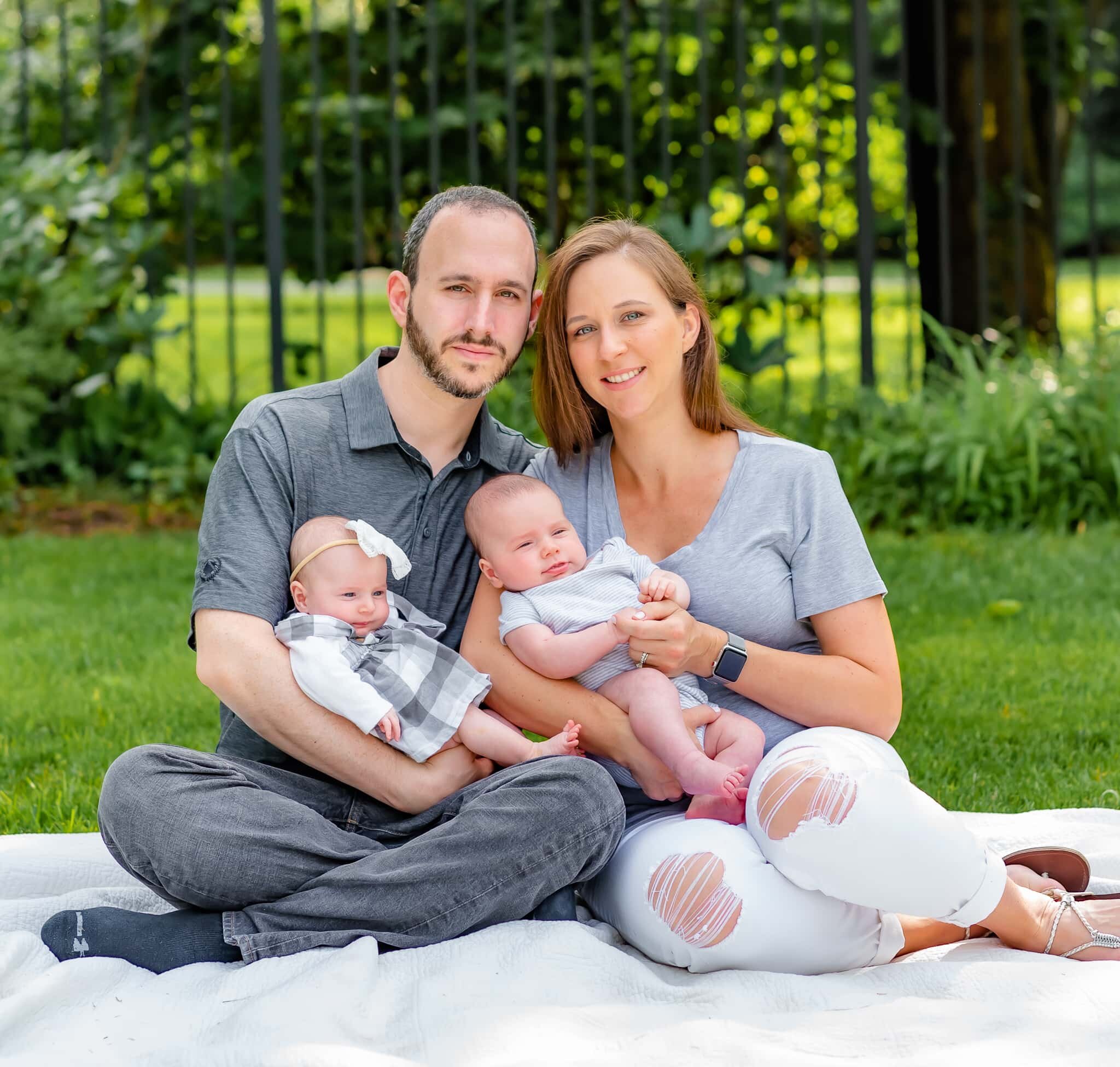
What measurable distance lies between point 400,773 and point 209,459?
4.17 meters

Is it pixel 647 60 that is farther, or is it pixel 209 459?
pixel 647 60

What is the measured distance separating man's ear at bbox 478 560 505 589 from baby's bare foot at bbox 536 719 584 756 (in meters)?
0.31

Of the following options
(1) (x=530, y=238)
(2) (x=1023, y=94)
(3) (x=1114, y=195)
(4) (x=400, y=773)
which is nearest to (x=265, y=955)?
(4) (x=400, y=773)

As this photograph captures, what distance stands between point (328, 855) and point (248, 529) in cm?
59

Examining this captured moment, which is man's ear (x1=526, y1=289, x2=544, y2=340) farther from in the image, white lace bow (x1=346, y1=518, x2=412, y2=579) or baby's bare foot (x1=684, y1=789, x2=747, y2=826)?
baby's bare foot (x1=684, y1=789, x2=747, y2=826)

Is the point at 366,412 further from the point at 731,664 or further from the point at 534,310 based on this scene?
the point at 731,664

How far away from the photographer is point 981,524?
5.67 m

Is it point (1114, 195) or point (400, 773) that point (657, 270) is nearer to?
point (400, 773)

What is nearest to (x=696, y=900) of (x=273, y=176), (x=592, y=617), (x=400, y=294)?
(x=592, y=617)

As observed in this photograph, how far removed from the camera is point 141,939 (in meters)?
2.31

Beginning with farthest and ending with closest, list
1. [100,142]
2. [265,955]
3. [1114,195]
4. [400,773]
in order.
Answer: [1114,195] → [100,142] → [400,773] → [265,955]

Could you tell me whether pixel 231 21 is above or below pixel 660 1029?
above

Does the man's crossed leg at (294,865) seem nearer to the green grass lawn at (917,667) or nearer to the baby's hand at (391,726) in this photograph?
the baby's hand at (391,726)

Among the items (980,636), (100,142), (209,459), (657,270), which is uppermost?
(100,142)
